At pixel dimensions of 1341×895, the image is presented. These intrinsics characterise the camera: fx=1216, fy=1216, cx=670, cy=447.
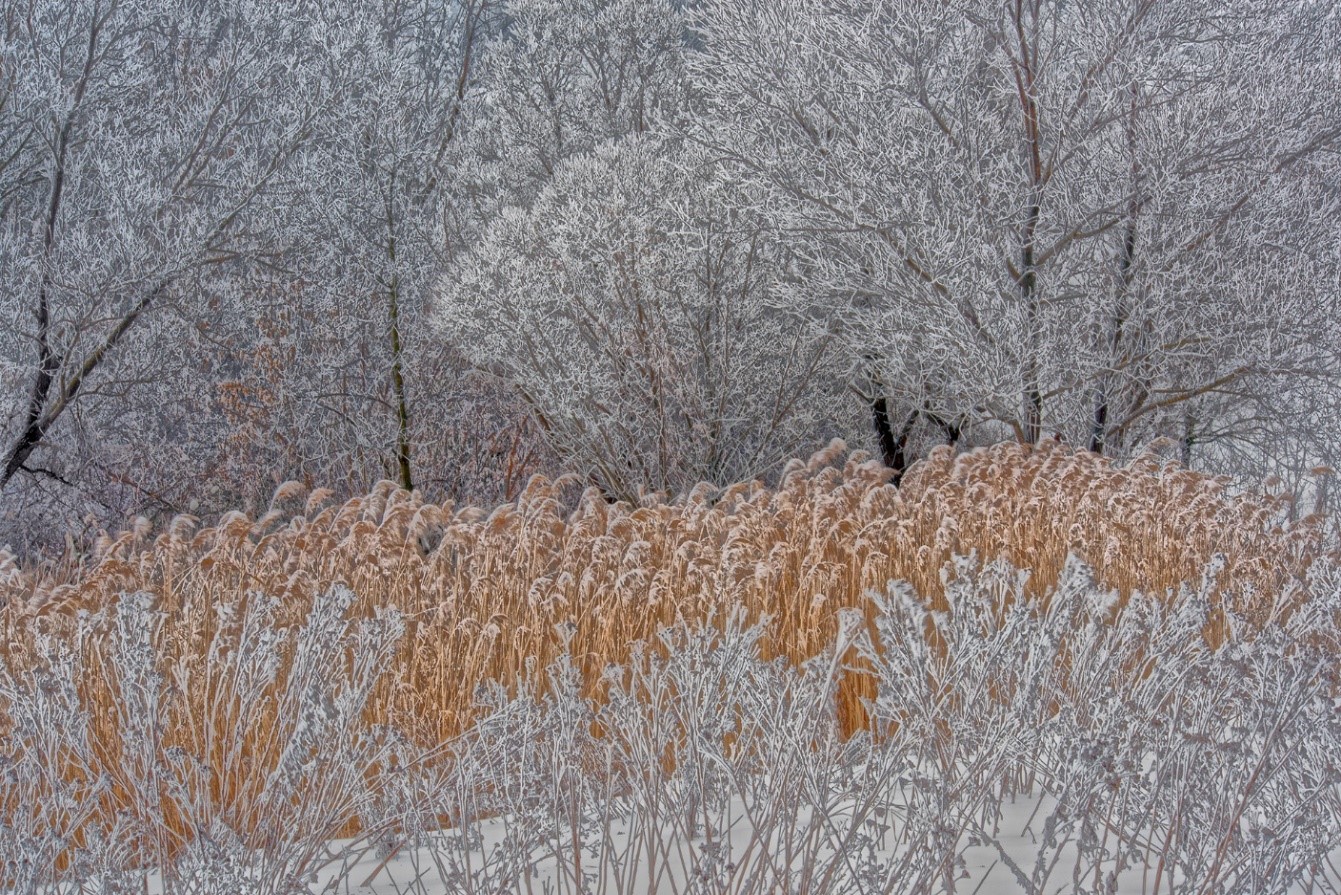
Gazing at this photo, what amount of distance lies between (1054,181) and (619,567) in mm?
5609

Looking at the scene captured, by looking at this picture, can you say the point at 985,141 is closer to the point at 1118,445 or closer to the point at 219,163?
the point at 1118,445

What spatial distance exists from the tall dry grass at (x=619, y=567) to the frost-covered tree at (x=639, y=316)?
303 centimetres

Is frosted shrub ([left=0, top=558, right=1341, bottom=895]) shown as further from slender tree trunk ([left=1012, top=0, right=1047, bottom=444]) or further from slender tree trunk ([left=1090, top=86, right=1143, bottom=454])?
slender tree trunk ([left=1090, top=86, right=1143, bottom=454])

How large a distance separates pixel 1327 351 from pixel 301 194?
8252 mm

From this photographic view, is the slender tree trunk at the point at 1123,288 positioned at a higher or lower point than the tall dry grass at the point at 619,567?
higher

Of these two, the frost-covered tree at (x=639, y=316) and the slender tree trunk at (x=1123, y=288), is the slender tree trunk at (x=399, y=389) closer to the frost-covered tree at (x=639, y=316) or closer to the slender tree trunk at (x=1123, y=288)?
the frost-covered tree at (x=639, y=316)

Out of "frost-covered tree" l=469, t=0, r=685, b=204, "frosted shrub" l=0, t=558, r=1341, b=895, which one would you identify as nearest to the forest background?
"frost-covered tree" l=469, t=0, r=685, b=204

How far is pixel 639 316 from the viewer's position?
9.63m

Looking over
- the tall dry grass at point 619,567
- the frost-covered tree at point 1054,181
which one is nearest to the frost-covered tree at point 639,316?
the frost-covered tree at point 1054,181

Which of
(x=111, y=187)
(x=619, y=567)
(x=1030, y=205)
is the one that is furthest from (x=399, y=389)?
(x=619, y=567)

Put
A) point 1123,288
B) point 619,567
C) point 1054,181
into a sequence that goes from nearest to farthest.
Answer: point 619,567
point 1054,181
point 1123,288

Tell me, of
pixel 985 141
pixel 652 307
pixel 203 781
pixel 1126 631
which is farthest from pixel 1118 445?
pixel 203 781

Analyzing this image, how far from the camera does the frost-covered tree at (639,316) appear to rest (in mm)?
9414

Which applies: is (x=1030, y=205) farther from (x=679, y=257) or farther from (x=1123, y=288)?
(x=679, y=257)
